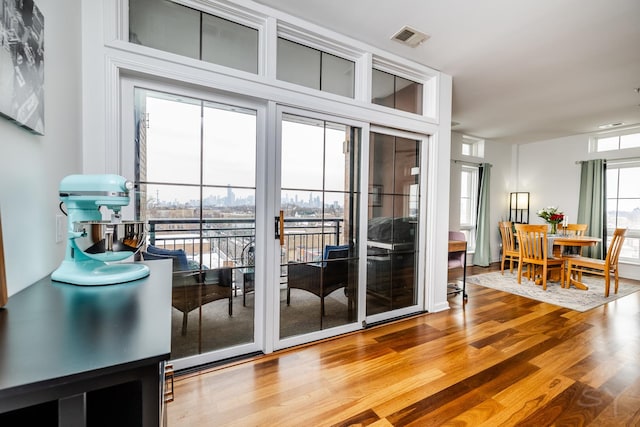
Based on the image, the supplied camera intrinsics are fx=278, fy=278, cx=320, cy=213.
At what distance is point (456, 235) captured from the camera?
4.03 meters

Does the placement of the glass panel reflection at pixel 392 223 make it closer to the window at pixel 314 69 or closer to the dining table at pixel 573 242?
the window at pixel 314 69

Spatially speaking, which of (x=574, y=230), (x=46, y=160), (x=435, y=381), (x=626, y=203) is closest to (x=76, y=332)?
(x=46, y=160)

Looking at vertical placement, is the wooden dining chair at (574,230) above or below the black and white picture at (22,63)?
below

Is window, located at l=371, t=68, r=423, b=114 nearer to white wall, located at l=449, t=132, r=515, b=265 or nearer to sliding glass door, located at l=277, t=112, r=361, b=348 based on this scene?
sliding glass door, located at l=277, t=112, r=361, b=348

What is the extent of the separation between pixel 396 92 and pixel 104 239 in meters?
2.80

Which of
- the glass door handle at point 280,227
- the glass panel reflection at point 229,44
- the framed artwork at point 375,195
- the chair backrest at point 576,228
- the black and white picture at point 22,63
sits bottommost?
the chair backrest at point 576,228

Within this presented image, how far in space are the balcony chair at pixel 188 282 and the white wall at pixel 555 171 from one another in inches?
271

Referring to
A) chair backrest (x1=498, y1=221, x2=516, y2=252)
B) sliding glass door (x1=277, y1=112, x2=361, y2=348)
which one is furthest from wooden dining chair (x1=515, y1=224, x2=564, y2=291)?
sliding glass door (x1=277, y1=112, x2=361, y2=348)

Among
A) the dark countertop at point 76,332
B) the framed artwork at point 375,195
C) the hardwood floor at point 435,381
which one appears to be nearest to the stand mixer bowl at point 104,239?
the dark countertop at point 76,332

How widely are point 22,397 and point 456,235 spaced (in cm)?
434

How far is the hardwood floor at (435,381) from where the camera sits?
1.56m

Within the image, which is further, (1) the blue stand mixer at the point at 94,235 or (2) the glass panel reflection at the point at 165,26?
(2) the glass panel reflection at the point at 165,26

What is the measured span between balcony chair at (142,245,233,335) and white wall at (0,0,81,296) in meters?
0.61

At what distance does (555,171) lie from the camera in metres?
5.89
